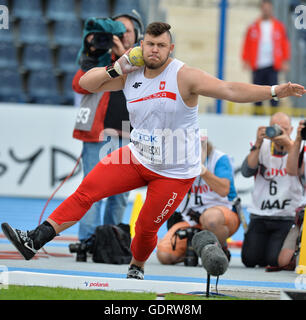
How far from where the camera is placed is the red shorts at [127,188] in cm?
555

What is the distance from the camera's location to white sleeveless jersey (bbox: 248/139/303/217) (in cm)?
750

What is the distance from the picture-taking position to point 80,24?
1639 cm

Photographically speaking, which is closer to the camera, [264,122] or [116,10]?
[264,122]

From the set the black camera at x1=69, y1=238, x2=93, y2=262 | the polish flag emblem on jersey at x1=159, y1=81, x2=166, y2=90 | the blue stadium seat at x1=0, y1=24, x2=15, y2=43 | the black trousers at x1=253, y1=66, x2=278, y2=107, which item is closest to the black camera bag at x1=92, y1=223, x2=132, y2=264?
the black camera at x1=69, y1=238, x2=93, y2=262

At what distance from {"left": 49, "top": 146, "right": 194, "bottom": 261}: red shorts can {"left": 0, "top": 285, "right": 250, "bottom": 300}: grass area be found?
2.22 feet

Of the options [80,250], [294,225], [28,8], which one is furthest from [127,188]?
[28,8]

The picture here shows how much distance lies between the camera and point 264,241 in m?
7.53

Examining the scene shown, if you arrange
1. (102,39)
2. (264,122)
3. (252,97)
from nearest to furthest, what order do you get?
(252,97) → (102,39) → (264,122)

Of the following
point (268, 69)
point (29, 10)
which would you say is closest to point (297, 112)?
point (268, 69)

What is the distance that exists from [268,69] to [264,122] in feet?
7.08

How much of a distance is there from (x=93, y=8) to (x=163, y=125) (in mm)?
11738

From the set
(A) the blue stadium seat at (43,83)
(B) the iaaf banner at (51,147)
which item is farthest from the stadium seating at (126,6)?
(B) the iaaf banner at (51,147)

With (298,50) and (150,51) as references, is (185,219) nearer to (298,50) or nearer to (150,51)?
(150,51)
